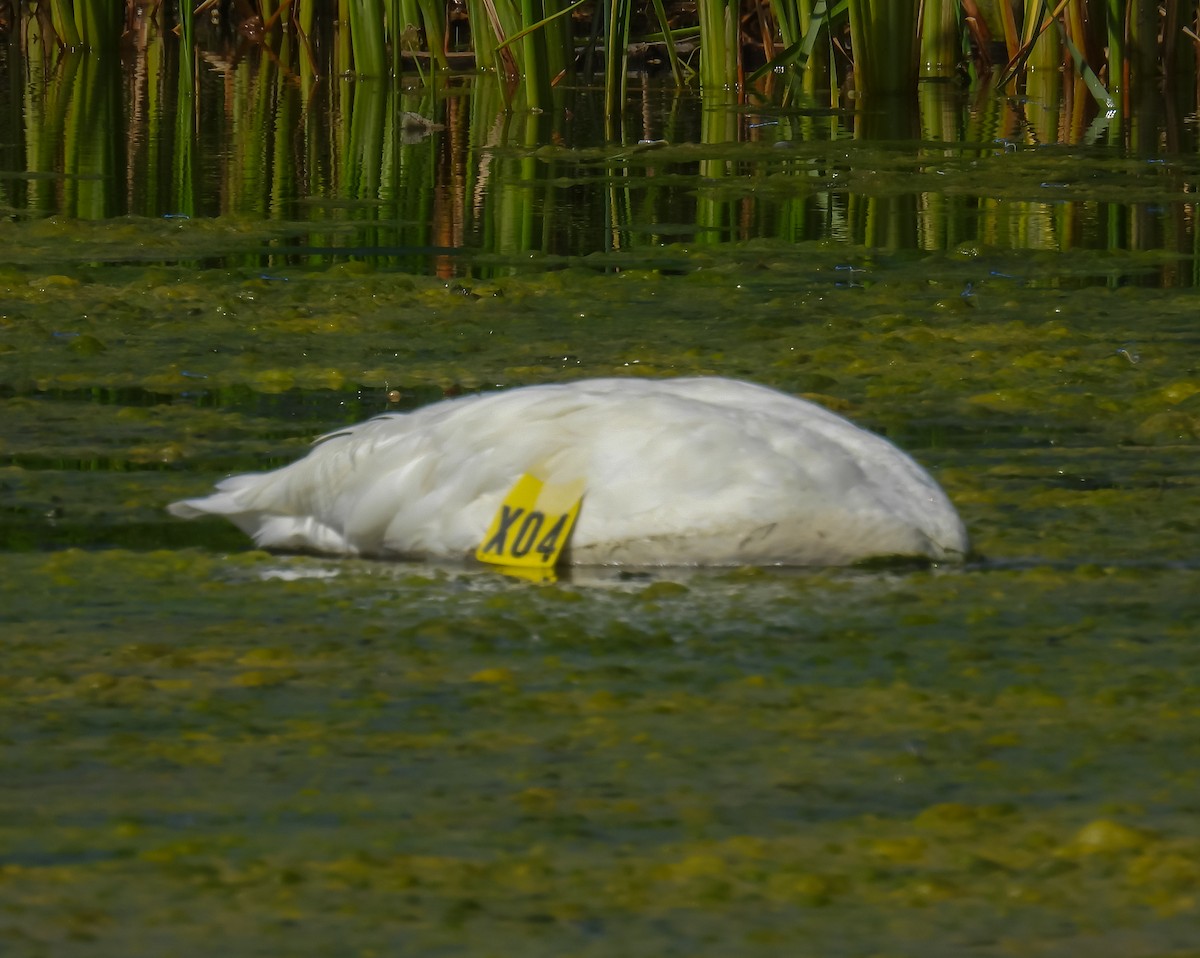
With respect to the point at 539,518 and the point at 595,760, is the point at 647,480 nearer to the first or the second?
the point at 539,518

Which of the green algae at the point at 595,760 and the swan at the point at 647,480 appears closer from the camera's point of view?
the green algae at the point at 595,760

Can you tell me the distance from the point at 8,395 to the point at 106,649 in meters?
1.81

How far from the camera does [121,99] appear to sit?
11.8m

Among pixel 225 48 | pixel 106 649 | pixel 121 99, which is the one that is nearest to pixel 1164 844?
pixel 106 649

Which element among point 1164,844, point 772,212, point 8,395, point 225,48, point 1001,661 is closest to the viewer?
point 1164,844

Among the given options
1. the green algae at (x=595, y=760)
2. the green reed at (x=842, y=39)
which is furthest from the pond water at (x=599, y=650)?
the green reed at (x=842, y=39)

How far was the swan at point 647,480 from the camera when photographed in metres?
3.19

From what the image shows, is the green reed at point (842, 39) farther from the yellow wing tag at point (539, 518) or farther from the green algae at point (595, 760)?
the green algae at point (595, 760)

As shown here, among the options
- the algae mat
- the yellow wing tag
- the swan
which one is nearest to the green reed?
the algae mat

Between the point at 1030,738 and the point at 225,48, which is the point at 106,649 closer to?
the point at 1030,738

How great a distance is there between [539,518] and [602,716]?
65cm

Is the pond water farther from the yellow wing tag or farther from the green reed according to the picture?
the green reed

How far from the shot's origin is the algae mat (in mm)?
2037

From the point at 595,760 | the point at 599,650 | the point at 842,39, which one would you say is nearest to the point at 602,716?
the point at 595,760
